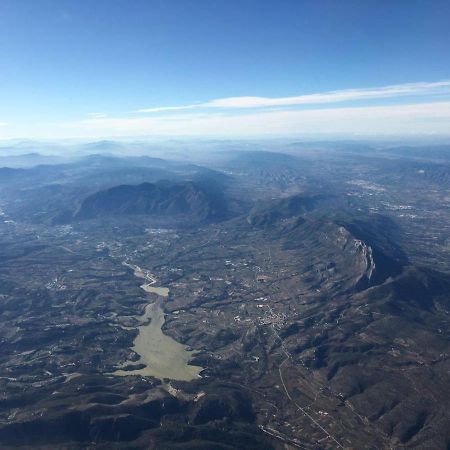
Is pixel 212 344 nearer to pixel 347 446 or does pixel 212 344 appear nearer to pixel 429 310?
pixel 347 446

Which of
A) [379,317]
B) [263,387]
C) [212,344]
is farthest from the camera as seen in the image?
[379,317]

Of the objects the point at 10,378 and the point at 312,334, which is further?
the point at 312,334

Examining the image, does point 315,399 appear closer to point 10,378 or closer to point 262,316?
point 262,316

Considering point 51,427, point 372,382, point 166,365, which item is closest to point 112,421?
point 51,427

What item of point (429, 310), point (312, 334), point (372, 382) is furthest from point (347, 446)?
point (429, 310)

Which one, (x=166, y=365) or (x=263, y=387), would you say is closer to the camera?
(x=263, y=387)

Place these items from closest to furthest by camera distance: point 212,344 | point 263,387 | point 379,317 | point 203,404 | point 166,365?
point 203,404 → point 263,387 → point 166,365 → point 212,344 → point 379,317
